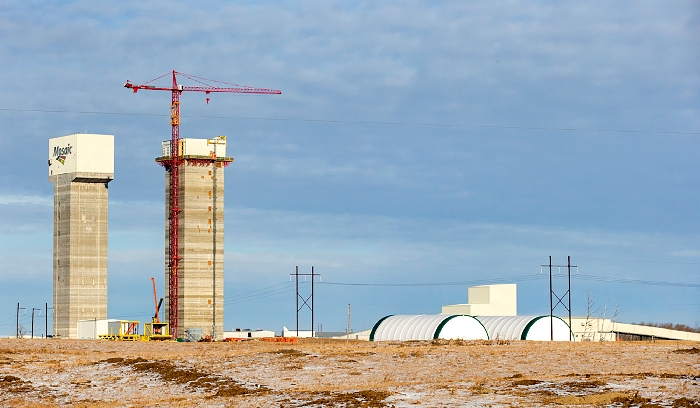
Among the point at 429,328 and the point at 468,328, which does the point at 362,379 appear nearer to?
the point at 429,328

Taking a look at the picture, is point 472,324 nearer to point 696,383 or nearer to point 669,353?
point 669,353

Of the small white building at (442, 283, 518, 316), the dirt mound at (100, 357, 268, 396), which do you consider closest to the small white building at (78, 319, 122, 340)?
the small white building at (442, 283, 518, 316)

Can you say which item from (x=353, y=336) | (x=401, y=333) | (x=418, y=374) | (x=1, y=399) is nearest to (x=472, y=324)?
(x=401, y=333)

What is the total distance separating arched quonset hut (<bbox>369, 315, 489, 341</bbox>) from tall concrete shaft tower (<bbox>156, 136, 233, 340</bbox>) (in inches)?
2474

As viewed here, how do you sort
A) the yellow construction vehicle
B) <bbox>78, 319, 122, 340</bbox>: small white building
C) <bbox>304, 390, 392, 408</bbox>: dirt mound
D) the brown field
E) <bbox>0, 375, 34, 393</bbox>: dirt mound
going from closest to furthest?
<bbox>304, 390, 392, 408</bbox>: dirt mound → the brown field → <bbox>0, 375, 34, 393</bbox>: dirt mound → the yellow construction vehicle → <bbox>78, 319, 122, 340</bbox>: small white building

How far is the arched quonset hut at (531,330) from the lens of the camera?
5148 inches

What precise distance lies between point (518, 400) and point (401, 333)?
9145 centimetres

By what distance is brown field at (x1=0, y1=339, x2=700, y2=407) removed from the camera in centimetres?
4228

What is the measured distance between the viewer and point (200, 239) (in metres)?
193

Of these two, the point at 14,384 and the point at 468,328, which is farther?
the point at 468,328

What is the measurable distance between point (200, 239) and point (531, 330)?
80.6 metres

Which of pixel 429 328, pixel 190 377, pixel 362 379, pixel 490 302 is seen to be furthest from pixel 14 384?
pixel 490 302

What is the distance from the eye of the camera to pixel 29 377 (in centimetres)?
5888

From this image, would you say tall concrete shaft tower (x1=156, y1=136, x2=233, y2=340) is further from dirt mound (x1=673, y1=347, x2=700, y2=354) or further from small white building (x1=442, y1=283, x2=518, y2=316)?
dirt mound (x1=673, y1=347, x2=700, y2=354)
